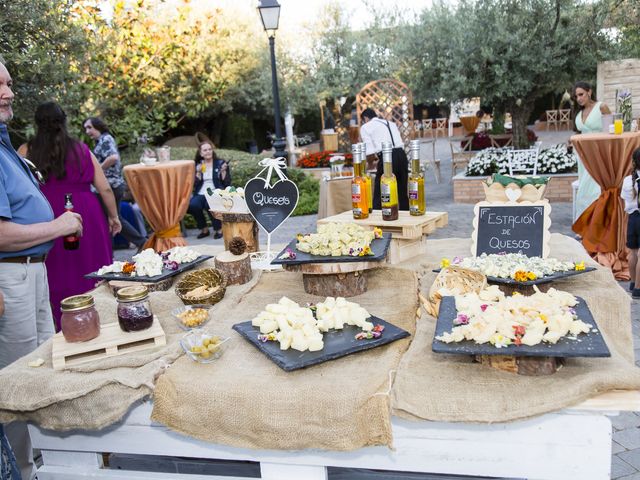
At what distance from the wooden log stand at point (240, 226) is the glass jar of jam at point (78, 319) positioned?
4.10 feet

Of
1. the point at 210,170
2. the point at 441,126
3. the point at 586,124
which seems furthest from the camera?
the point at 441,126

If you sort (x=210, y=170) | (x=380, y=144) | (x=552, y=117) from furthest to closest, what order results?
(x=552, y=117) < (x=210, y=170) < (x=380, y=144)

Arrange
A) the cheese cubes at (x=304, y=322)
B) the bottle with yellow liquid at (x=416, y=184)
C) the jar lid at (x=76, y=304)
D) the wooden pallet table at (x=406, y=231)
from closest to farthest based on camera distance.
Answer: the cheese cubes at (x=304, y=322) → the jar lid at (x=76, y=304) → the wooden pallet table at (x=406, y=231) → the bottle with yellow liquid at (x=416, y=184)

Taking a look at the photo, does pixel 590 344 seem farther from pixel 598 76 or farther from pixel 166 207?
pixel 598 76

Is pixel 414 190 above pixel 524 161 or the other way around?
above

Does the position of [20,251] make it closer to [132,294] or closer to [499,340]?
[132,294]

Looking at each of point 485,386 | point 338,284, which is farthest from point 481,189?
point 485,386

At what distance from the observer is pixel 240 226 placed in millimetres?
3232

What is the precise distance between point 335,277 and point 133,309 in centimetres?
87

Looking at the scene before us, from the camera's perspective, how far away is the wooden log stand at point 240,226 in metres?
3.19

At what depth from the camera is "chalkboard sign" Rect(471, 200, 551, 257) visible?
2703 millimetres

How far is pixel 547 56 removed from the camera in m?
9.53

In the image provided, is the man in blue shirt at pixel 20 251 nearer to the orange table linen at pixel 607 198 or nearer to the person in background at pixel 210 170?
the orange table linen at pixel 607 198

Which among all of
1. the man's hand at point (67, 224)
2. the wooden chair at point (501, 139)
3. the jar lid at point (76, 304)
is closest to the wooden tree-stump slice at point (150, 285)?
the man's hand at point (67, 224)
